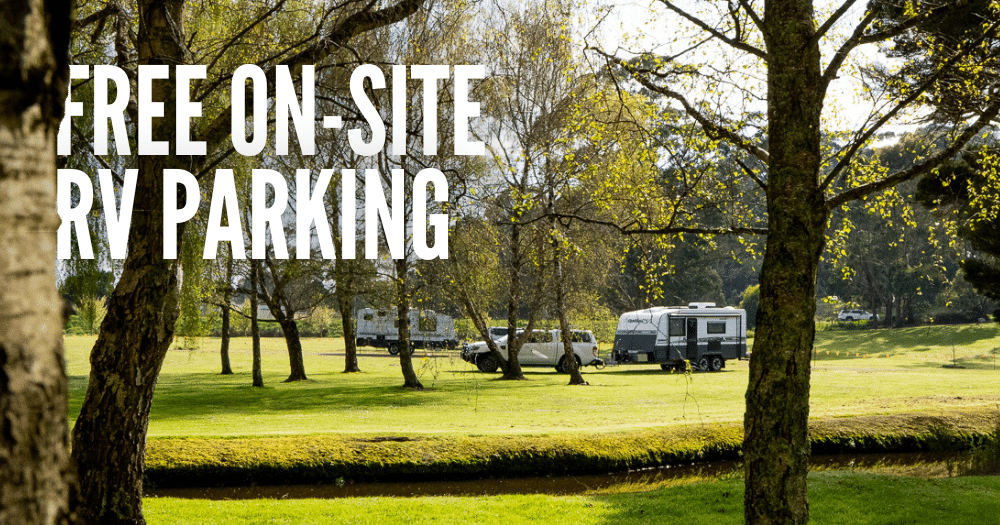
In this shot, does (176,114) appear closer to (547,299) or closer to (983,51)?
(983,51)

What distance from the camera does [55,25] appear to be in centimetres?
126

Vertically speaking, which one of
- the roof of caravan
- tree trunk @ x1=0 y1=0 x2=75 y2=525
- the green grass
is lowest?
the green grass

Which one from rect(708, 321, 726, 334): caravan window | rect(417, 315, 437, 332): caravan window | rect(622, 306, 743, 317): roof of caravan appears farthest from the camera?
rect(708, 321, 726, 334): caravan window

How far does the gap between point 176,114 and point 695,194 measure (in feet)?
13.5

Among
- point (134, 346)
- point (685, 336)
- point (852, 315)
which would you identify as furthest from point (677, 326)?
point (852, 315)

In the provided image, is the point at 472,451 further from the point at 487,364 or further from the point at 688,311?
the point at 688,311

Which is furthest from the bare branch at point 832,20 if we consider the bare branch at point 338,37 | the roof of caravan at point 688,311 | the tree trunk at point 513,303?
the roof of caravan at point 688,311

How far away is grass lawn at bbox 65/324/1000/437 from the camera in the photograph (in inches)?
546

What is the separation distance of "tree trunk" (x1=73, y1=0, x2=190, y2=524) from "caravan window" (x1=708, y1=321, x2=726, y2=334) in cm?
2652

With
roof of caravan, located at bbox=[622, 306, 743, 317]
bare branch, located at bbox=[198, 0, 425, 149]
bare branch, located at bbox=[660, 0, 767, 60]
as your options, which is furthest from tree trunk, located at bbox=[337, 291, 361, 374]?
bare branch, located at bbox=[660, 0, 767, 60]

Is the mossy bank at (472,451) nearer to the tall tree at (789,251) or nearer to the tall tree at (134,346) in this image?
the tall tree at (134,346)

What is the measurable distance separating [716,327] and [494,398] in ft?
44.7

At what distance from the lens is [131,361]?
5.25 meters

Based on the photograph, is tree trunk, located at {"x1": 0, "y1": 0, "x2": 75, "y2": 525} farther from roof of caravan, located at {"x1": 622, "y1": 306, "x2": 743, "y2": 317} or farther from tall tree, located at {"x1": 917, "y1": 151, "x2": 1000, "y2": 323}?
roof of caravan, located at {"x1": 622, "y1": 306, "x2": 743, "y2": 317}
